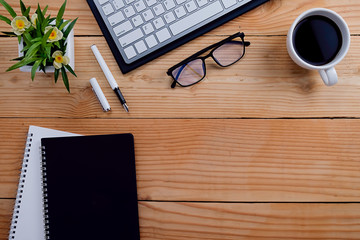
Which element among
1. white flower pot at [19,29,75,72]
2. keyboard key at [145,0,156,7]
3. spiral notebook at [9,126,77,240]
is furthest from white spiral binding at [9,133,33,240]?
keyboard key at [145,0,156,7]

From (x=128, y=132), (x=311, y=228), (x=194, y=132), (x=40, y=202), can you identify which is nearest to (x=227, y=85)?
(x=194, y=132)

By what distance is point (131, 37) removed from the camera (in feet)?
2.04

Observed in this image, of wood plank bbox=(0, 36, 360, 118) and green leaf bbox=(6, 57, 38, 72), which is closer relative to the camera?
green leaf bbox=(6, 57, 38, 72)

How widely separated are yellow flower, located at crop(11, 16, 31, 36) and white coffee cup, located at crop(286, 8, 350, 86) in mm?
484

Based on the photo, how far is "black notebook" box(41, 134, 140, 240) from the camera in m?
0.61

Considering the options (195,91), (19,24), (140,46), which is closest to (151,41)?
(140,46)

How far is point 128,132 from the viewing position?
64cm

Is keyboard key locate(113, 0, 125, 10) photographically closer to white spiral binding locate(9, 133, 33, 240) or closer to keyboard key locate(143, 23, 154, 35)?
keyboard key locate(143, 23, 154, 35)

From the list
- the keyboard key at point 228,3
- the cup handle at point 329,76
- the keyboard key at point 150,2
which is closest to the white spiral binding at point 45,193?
the keyboard key at point 150,2

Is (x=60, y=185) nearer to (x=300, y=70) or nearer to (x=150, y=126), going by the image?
(x=150, y=126)

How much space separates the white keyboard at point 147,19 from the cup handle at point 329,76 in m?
0.23

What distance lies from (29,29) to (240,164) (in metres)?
0.48

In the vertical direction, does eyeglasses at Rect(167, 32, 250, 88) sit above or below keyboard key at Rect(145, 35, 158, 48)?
below

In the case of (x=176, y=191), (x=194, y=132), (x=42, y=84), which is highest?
(x=42, y=84)
